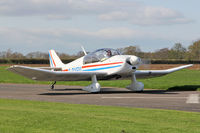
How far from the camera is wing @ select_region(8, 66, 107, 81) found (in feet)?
55.5

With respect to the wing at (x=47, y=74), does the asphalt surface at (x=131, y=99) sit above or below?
below

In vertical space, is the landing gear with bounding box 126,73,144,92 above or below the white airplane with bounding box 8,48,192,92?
below

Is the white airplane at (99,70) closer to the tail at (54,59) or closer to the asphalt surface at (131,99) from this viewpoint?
the asphalt surface at (131,99)

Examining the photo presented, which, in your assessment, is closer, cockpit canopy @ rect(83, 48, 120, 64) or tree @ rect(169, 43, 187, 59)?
cockpit canopy @ rect(83, 48, 120, 64)

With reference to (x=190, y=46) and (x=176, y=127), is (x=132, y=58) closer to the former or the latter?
(x=176, y=127)

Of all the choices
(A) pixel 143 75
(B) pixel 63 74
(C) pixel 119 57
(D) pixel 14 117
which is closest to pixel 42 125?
(D) pixel 14 117

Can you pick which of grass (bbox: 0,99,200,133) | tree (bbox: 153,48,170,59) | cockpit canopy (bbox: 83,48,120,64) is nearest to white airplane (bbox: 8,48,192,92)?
cockpit canopy (bbox: 83,48,120,64)

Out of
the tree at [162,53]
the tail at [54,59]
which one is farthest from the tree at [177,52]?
the tail at [54,59]

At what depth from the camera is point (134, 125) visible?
7.54 m

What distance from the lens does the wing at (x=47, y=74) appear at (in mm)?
16922

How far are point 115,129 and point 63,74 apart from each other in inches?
453

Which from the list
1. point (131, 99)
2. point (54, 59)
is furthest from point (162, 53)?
point (131, 99)

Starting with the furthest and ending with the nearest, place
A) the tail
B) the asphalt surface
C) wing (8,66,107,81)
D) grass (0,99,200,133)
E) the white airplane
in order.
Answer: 1. the tail
2. the white airplane
3. wing (8,66,107,81)
4. the asphalt surface
5. grass (0,99,200,133)

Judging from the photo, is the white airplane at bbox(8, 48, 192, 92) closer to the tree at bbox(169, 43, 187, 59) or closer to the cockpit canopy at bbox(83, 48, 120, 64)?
the cockpit canopy at bbox(83, 48, 120, 64)
